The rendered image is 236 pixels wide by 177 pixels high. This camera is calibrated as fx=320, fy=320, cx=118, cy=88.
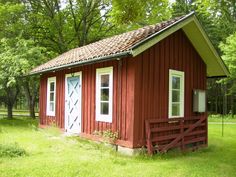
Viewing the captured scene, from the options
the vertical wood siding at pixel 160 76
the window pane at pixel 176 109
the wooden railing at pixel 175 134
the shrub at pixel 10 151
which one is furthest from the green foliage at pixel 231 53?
the shrub at pixel 10 151

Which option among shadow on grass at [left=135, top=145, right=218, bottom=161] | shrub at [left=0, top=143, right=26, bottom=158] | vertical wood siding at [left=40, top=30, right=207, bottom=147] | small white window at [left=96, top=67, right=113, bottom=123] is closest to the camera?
shrub at [left=0, top=143, right=26, bottom=158]

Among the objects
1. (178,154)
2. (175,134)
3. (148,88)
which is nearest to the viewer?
(148,88)

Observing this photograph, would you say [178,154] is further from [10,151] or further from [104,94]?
[10,151]

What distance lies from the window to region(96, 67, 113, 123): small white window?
2.04m

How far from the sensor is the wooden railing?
9.62 m

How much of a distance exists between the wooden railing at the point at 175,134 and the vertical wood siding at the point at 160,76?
0.68 ft

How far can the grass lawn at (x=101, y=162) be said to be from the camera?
7.08 meters

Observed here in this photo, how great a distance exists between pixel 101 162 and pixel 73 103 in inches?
191

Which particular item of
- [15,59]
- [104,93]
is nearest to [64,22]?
[15,59]

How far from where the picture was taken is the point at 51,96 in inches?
584

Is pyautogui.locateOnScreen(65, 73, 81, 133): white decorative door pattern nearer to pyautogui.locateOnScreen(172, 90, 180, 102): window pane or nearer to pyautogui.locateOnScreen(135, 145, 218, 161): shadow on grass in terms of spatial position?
pyautogui.locateOnScreen(172, 90, 180, 102): window pane

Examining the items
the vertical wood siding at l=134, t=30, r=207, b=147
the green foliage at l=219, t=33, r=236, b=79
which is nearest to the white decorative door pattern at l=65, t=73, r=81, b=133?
the vertical wood siding at l=134, t=30, r=207, b=147

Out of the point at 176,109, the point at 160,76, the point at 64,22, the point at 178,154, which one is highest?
the point at 64,22

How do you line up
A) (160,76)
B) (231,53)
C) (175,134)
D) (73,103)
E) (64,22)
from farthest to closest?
1. (64,22)
2. (231,53)
3. (73,103)
4. (175,134)
5. (160,76)
